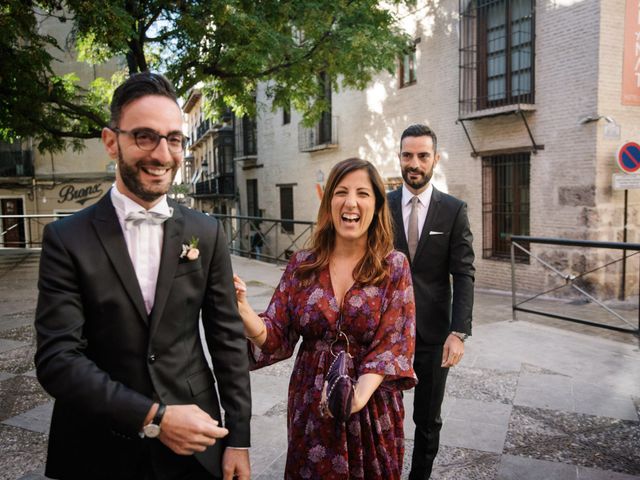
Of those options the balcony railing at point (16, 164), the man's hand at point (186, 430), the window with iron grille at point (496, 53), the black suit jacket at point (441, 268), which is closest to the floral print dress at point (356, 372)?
the man's hand at point (186, 430)

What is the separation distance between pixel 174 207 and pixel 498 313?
8342 millimetres

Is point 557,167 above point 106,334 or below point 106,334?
above

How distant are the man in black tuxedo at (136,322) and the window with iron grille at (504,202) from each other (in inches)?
434

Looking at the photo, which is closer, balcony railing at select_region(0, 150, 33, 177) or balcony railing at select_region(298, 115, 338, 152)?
balcony railing at select_region(298, 115, 338, 152)

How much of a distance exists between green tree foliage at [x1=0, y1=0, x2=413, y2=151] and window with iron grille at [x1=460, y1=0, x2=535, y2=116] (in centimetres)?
252

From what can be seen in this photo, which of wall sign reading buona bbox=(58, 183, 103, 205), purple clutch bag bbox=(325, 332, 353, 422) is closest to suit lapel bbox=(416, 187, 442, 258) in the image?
purple clutch bag bbox=(325, 332, 353, 422)

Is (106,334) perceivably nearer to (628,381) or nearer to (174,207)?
(174,207)

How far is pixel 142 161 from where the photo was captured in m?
1.77

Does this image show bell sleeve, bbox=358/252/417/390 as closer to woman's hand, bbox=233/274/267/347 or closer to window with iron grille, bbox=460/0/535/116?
woman's hand, bbox=233/274/267/347

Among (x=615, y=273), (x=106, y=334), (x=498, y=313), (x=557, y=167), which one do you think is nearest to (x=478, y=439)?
(x=106, y=334)

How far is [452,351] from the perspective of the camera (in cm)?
306

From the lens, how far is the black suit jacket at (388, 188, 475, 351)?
3.18 meters

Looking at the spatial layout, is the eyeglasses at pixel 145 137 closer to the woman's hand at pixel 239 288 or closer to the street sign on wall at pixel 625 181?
the woman's hand at pixel 239 288

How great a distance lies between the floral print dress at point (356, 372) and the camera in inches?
87.2
